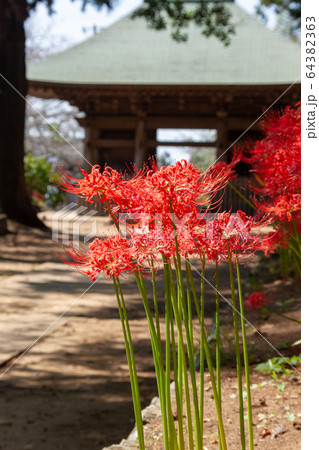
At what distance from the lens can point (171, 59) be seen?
37.0 ft

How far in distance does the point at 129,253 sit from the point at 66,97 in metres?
9.44

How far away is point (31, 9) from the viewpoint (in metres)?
9.62

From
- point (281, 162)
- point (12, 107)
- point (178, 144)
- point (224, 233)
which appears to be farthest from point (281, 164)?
point (12, 107)

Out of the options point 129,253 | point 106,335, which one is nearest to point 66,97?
point 106,335

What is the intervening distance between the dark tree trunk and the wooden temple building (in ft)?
2.10

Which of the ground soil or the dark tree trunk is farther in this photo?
the dark tree trunk

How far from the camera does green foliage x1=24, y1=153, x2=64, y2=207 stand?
513 inches

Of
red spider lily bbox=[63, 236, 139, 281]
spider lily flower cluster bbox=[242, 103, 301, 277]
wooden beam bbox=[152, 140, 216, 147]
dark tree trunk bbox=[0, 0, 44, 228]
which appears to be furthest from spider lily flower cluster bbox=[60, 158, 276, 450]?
dark tree trunk bbox=[0, 0, 44, 228]

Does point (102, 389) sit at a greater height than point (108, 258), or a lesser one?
lesser

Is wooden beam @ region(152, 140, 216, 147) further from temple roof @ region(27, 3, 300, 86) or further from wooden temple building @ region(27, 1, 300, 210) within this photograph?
temple roof @ region(27, 3, 300, 86)

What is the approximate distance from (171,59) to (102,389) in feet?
30.7

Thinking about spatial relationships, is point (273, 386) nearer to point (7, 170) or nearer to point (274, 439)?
point (274, 439)

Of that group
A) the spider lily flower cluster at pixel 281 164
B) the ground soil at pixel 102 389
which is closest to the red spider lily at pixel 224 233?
the spider lily flower cluster at pixel 281 164

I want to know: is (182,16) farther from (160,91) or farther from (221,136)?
(221,136)
